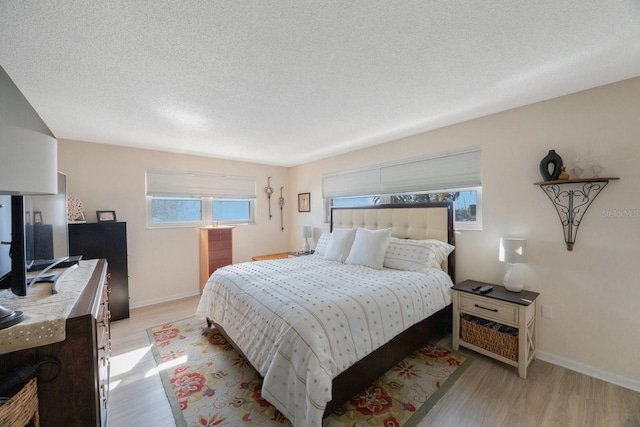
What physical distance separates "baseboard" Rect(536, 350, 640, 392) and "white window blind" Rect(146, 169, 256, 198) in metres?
4.54

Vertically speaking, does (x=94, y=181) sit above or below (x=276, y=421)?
above

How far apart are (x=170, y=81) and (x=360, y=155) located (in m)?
2.76

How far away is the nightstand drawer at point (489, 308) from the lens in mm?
2129

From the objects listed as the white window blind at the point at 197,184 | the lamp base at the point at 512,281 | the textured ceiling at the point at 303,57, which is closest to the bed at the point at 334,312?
the lamp base at the point at 512,281

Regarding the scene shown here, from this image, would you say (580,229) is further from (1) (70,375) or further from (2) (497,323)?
(1) (70,375)

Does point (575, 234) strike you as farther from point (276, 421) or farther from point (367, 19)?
point (276, 421)

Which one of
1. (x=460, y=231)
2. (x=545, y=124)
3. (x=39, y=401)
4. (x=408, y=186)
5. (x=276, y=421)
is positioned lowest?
(x=276, y=421)

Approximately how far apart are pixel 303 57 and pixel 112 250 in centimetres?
334

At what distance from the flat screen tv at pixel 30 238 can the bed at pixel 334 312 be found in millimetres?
1280

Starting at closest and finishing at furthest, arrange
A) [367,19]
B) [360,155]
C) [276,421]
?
[367,19], [276,421], [360,155]

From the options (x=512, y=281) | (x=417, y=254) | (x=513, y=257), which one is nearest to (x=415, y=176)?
(x=417, y=254)

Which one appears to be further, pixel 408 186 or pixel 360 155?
pixel 360 155

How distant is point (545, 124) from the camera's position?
2.31m

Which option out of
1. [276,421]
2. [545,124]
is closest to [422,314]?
[276,421]
